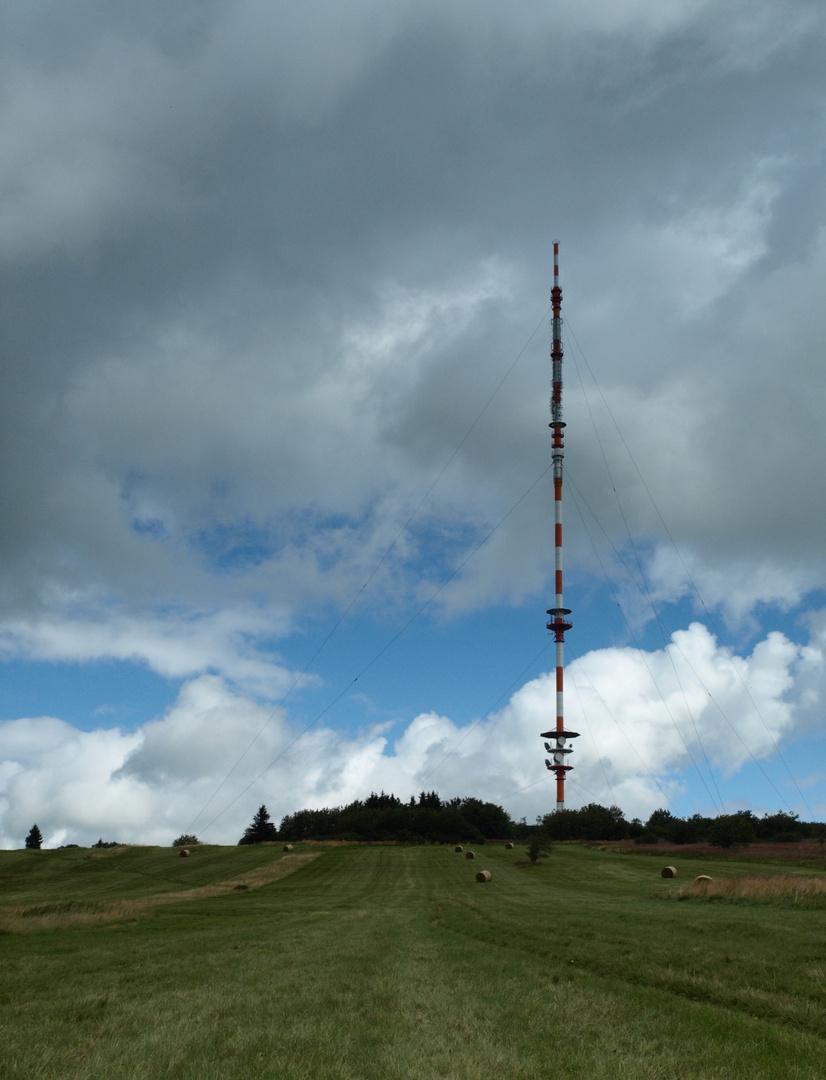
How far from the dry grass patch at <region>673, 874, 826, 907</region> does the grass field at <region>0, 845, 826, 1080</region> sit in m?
0.22

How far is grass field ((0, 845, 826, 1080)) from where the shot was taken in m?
9.73

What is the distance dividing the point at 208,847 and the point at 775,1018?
86.3 metres

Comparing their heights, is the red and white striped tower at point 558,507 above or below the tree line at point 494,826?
above

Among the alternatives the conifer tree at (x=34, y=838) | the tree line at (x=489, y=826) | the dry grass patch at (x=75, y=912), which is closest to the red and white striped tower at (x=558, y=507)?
the tree line at (x=489, y=826)

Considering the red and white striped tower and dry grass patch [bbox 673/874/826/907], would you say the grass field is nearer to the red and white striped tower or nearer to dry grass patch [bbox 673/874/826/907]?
dry grass patch [bbox 673/874/826/907]

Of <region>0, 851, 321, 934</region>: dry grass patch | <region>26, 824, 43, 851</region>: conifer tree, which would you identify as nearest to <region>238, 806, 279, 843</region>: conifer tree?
<region>26, 824, 43, 851</region>: conifer tree

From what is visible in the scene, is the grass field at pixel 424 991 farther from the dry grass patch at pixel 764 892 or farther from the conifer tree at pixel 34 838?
the conifer tree at pixel 34 838

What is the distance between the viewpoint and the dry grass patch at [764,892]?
90.3ft

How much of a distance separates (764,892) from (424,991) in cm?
2169

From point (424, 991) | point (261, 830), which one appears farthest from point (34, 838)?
point (424, 991)

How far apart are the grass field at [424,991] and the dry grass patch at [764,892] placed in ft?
0.74

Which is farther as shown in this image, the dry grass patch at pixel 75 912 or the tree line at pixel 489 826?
the tree line at pixel 489 826

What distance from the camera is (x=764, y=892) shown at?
1182 inches

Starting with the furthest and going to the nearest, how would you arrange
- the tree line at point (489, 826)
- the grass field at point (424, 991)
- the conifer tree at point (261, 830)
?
the conifer tree at point (261, 830) < the tree line at point (489, 826) < the grass field at point (424, 991)
